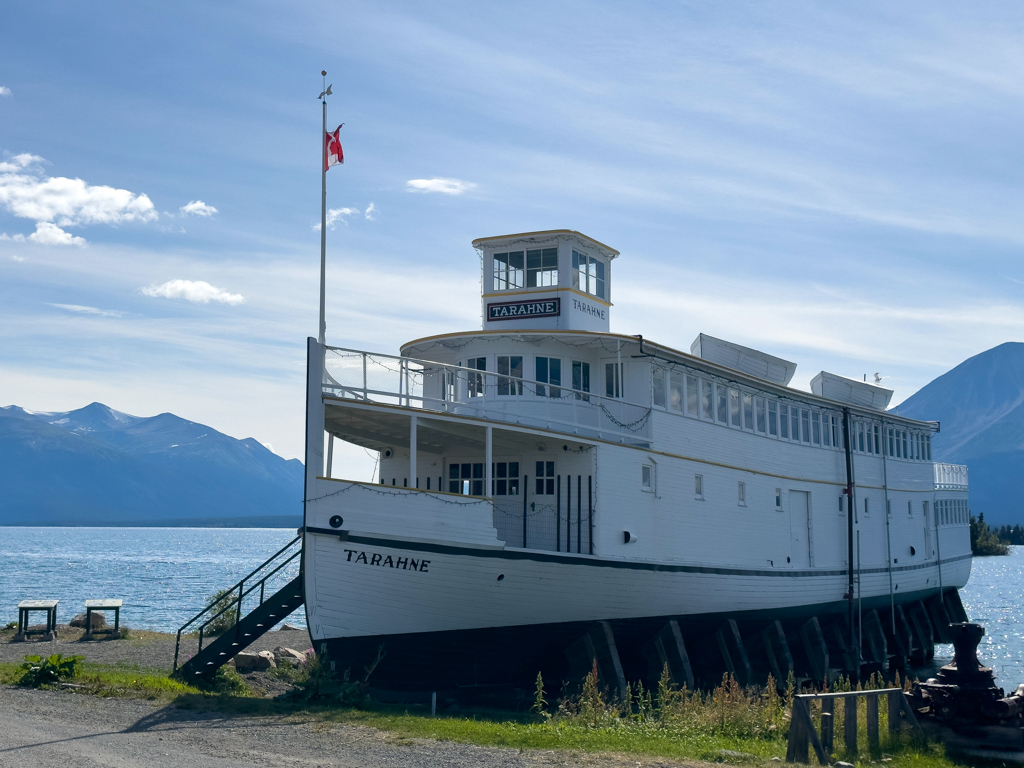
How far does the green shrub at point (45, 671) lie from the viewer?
1595 cm

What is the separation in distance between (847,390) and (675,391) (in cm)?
1304

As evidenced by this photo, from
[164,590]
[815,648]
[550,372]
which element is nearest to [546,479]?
[550,372]

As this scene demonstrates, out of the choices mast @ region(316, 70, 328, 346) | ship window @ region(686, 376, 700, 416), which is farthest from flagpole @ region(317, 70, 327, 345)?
ship window @ region(686, 376, 700, 416)

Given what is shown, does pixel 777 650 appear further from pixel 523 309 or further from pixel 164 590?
pixel 164 590

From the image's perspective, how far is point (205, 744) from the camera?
12062 mm

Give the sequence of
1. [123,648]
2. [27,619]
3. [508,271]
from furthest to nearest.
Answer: [508,271] < [27,619] < [123,648]

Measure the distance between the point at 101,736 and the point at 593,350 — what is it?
1395 cm

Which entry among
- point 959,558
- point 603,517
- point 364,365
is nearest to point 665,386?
point 603,517

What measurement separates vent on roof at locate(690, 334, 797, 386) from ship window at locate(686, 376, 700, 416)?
111 inches

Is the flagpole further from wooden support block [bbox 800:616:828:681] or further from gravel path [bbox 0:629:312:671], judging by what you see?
wooden support block [bbox 800:616:828:681]

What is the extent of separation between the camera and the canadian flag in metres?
20.1

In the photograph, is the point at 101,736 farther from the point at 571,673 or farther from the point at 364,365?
the point at 571,673

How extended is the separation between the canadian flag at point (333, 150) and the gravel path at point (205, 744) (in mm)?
11096

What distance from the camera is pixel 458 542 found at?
18.1 m
